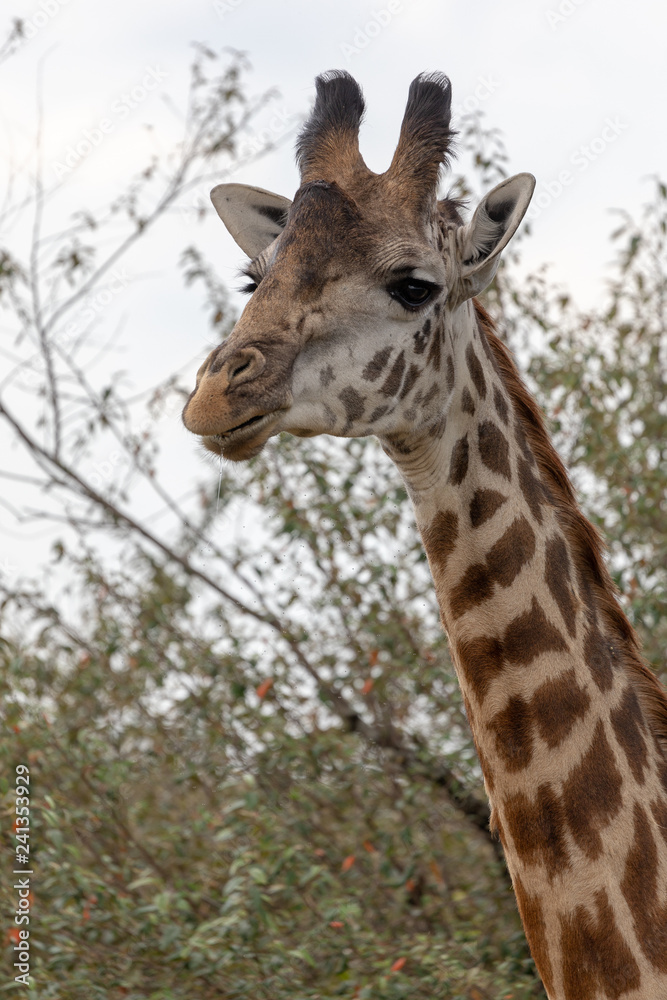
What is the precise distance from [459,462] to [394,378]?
35 cm

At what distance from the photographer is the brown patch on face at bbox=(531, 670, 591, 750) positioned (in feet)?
10.4

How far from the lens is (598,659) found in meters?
3.33

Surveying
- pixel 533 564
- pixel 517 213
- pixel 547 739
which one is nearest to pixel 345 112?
pixel 517 213

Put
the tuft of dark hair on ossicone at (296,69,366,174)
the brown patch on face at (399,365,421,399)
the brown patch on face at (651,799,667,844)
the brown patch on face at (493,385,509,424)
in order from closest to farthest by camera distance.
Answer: the brown patch on face at (651,799,667,844) < the brown patch on face at (399,365,421,399) < the brown patch on face at (493,385,509,424) < the tuft of dark hair on ossicone at (296,69,366,174)

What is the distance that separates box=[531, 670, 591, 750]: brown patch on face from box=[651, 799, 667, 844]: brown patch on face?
1.14 feet

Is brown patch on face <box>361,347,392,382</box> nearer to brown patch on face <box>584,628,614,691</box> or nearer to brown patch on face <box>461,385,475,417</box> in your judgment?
brown patch on face <box>461,385,475,417</box>

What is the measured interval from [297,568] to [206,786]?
1626 millimetres

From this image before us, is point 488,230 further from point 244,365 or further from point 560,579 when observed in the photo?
point 560,579

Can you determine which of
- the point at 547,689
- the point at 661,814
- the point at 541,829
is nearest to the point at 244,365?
the point at 547,689

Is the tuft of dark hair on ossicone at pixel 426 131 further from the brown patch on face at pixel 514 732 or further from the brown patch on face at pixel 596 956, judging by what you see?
the brown patch on face at pixel 596 956

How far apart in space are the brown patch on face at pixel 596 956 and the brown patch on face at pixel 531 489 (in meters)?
1.15

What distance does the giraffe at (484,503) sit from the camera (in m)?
3.02

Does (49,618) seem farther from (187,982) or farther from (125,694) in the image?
(187,982)

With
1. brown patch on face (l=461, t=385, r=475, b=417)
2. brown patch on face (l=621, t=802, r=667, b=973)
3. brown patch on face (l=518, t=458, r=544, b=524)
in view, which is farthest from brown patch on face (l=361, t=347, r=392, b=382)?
brown patch on face (l=621, t=802, r=667, b=973)
